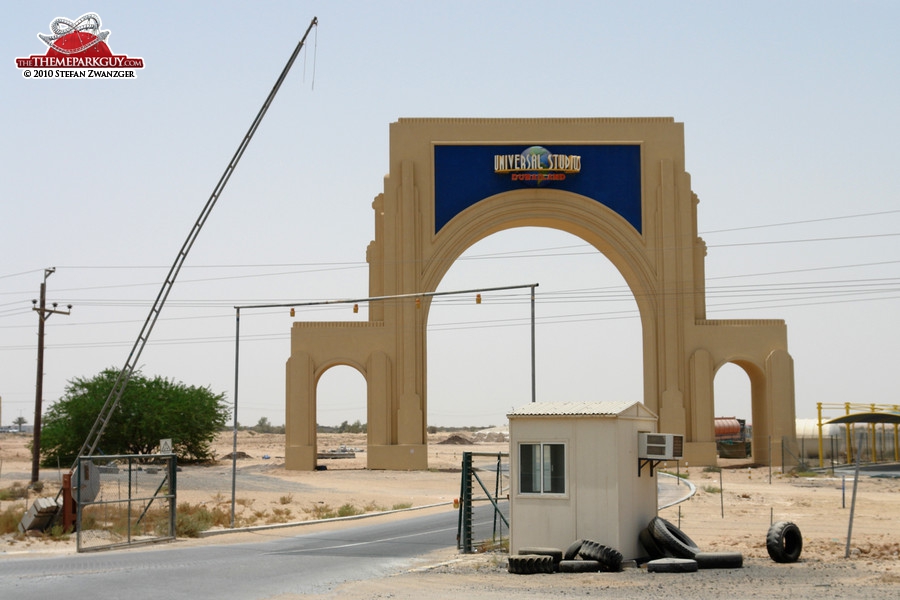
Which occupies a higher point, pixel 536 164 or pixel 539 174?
pixel 536 164

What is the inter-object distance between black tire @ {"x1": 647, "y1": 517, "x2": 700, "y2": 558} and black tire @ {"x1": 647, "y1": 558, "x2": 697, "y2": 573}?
70cm

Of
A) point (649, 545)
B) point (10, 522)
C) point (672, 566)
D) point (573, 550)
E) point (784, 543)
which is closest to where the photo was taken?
point (672, 566)

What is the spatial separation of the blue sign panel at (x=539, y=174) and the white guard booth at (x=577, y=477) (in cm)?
3854

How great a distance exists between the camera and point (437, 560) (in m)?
21.9

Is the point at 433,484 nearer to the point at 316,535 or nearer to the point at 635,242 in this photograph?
the point at 635,242

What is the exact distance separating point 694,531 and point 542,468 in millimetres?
7994

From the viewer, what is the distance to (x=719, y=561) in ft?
62.3

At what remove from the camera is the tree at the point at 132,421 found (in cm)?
6309

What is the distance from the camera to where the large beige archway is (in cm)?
5672

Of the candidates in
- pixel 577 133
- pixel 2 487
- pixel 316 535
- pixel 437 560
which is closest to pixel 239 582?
pixel 437 560

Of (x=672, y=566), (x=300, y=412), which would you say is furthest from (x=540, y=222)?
(x=672, y=566)

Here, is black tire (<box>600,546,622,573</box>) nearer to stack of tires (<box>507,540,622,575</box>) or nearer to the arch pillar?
stack of tires (<box>507,540,622,575</box>)

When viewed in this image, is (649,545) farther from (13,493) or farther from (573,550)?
(13,493)

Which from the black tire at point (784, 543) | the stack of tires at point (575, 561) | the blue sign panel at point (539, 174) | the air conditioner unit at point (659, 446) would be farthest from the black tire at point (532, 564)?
the blue sign panel at point (539, 174)
